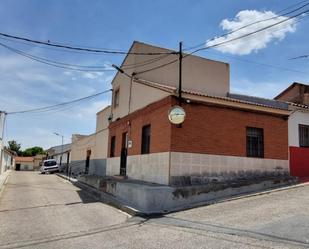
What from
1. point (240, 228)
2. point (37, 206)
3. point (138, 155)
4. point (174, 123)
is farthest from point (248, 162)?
point (37, 206)

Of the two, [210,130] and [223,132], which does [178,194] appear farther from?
[223,132]

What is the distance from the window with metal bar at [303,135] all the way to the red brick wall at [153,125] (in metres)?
7.25

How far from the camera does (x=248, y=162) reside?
14031 mm

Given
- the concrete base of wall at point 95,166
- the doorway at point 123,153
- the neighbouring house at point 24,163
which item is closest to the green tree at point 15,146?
the neighbouring house at point 24,163

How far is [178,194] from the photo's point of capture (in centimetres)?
1141

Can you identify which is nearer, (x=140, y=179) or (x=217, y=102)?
(x=217, y=102)

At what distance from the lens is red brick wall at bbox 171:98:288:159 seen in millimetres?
12766

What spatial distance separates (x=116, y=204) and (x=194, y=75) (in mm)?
9458

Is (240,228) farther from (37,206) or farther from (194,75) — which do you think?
(194,75)

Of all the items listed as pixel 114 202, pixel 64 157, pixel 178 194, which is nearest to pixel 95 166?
pixel 114 202

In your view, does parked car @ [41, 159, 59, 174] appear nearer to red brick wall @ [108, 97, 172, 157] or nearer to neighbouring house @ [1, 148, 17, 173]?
neighbouring house @ [1, 148, 17, 173]

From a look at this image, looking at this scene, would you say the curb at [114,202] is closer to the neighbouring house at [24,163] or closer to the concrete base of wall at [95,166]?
the concrete base of wall at [95,166]

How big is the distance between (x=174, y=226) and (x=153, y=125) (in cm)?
611

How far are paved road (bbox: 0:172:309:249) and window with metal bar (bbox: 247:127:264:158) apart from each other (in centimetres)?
243
